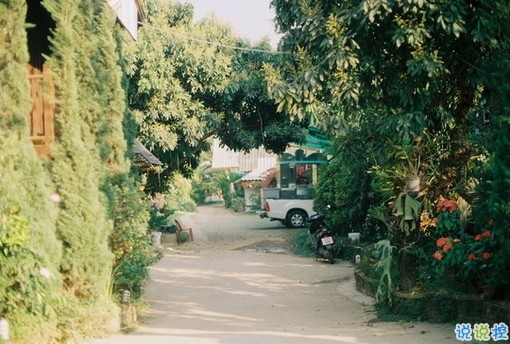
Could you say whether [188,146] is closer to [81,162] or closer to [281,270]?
[281,270]

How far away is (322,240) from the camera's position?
16.9 m

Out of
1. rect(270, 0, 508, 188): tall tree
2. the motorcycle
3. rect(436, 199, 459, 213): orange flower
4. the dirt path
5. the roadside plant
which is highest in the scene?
rect(270, 0, 508, 188): tall tree

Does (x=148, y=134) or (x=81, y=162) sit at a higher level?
(x=148, y=134)

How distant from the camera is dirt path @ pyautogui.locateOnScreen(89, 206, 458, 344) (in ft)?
25.8

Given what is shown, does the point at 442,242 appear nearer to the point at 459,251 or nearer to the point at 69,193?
the point at 459,251

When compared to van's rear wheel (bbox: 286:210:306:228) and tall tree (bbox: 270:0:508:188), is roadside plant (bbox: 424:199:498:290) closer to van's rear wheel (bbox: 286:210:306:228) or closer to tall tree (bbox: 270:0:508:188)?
tall tree (bbox: 270:0:508:188)

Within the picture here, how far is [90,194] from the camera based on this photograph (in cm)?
821

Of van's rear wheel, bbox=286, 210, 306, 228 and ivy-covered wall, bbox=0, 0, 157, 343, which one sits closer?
ivy-covered wall, bbox=0, 0, 157, 343

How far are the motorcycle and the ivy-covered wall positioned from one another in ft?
24.4

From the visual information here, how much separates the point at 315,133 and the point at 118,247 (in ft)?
46.4

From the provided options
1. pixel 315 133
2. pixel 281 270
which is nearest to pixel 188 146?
pixel 315 133

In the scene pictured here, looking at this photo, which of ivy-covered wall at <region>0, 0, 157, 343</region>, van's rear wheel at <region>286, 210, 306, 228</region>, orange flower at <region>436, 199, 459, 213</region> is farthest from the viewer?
van's rear wheel at <region>286, 210, 306, 228</region>

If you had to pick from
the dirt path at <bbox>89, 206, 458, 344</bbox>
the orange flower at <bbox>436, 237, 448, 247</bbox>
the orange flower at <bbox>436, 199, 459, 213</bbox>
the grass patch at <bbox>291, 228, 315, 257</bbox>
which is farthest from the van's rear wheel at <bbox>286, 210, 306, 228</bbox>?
the orange flower at <bbox>436, 237, 448, 247</bbox>

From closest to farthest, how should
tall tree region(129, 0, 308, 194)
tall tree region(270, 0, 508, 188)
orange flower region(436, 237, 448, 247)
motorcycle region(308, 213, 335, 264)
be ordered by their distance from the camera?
tall tree region(270, 0, 508, 188)
orange flower region(436, 237, 448, 247)
motorcycle region(308, 213, 335, 264)
tall tree region(129, 0, 308, 194)
